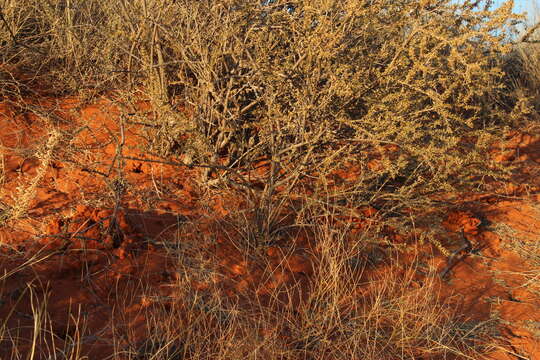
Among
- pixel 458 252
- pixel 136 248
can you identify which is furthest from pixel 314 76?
pixel 458 252

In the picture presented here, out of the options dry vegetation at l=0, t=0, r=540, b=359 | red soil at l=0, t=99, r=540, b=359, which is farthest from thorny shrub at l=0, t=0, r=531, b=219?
red soil at l=0, t=99, r=540, b=359

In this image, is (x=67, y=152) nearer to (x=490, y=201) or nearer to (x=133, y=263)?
(x=133, y=263)

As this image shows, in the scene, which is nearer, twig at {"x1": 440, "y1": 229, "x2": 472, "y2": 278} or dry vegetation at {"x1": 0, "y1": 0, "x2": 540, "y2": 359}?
dry vegetation at {"x1": 0, "y1": 0, "x2": 540, "y2": 359}

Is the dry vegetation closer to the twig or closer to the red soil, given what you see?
the red soil

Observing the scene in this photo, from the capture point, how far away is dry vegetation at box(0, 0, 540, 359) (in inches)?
96.4

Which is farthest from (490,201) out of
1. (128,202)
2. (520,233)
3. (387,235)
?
(128,202)

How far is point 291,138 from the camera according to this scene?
3.73 meters

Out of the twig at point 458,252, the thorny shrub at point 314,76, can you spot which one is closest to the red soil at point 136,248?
the twig at point 458,252

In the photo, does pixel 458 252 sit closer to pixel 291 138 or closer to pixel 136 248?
pixel 291 138

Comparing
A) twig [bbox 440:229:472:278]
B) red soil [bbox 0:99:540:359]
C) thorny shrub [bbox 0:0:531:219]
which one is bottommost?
twig [bbox 440:229:472:278]

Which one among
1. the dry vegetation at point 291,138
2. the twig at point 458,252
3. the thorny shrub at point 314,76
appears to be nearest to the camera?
the dry vegetation at point 291,138

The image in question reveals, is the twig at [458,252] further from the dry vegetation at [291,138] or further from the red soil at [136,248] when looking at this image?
the dry vegetation at [291,138]

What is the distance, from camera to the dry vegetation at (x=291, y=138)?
245 centimetres

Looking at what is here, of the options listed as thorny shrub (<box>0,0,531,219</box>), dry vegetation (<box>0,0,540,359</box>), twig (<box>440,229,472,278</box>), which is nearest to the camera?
dry vegetation (<box>0,0,540,359</box>)
